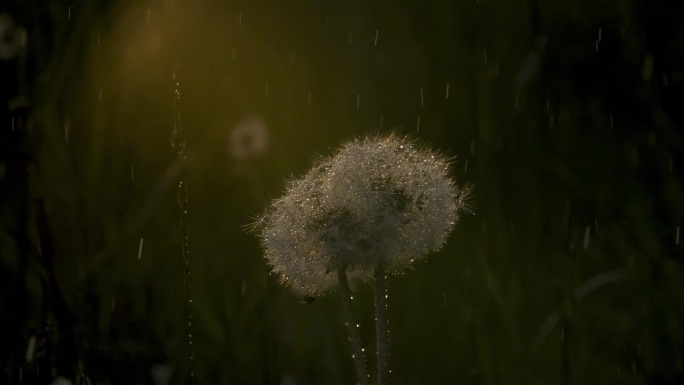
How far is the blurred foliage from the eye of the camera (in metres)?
2.59

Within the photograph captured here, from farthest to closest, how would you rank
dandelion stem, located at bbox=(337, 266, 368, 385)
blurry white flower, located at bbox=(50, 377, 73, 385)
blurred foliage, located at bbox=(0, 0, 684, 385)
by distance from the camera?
blurred foliage, located at bbox=(0, 0, 684, 385), blurry white flower, located at bbox=(50, 377, 73, 385), dandelion stem, located at bbox=(337, 266, 368, 385)

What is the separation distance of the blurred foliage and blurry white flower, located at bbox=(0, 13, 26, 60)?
3 centimetres

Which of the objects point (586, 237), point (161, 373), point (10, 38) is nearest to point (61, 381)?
point (161, 373)

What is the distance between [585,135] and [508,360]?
0.86 meters

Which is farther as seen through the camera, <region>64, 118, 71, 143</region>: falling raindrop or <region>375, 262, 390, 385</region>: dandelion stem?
<region>64, 118, 71, 143</region>: falling raindrop

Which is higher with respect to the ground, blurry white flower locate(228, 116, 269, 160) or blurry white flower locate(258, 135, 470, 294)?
blurry white flower locate(228, 116, 269, 160)

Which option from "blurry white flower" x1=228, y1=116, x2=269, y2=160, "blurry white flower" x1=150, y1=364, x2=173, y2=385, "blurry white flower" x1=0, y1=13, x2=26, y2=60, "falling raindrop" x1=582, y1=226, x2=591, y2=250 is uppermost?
"blurry white flower" x1=0, y1=13, x2=26, y2=60

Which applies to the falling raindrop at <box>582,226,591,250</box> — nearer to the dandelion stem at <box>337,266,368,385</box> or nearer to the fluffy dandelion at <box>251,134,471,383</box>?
the fluffy dandelion at <box>251,134,471,383</box>

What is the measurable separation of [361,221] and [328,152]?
1.35m

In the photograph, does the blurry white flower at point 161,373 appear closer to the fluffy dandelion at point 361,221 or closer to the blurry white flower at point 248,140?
the blurry white flower at point 248,140

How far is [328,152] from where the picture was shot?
8.78ft

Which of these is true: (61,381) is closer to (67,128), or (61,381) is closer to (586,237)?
(67,128)

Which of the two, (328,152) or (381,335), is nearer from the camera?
(381,335)

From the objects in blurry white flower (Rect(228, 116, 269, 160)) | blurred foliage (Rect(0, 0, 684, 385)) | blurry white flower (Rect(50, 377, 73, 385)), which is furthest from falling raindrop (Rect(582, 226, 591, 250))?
blurry white flower (Rect(50, 377, 73, 385))
